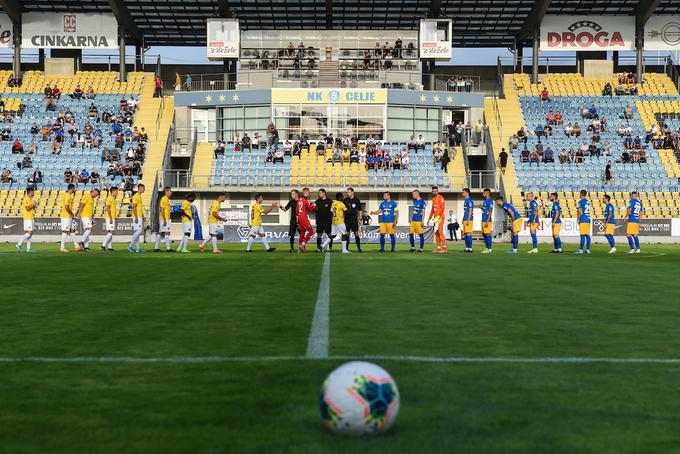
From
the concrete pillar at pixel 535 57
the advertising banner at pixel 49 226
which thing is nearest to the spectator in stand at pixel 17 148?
the advertising banner at pixel 49 226

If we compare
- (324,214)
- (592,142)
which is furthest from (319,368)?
(592,142)

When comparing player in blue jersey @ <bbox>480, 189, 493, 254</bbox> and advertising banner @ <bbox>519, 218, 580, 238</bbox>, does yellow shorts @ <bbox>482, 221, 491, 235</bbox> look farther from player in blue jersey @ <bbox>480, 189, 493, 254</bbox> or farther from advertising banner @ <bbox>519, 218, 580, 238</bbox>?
advertising banner @ <bbox>519, 218, 580, 238</bbox>

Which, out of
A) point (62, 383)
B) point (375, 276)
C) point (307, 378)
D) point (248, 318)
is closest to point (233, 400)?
point (307, 378)

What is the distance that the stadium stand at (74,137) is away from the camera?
179ft

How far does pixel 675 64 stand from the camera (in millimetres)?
68188

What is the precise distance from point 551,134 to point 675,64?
1407 cm

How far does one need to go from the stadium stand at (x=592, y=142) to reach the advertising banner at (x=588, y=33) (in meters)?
2.52

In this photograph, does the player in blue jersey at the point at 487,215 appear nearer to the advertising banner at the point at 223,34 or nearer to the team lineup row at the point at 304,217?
the team lineup row at the point at 304,217

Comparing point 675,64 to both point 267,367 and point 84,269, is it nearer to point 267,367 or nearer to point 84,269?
point 84,269

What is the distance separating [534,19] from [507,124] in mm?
7973

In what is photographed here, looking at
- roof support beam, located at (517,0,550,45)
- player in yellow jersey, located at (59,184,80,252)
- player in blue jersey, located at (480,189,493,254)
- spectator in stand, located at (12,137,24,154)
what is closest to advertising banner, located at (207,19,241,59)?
spectator in stand, located at (12,137,24,154)

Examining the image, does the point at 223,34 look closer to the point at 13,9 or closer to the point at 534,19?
the point at 13,9

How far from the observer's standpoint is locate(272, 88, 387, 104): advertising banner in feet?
201

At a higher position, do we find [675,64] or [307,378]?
[675,64]
